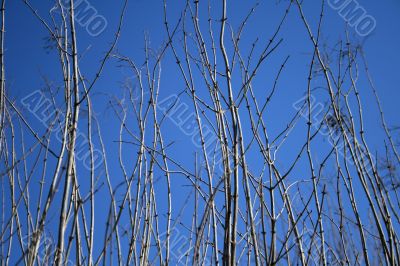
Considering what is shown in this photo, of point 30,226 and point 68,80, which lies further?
point 30,226

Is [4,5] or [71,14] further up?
[4,5]

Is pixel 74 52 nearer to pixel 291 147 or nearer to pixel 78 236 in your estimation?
pixel 78 236

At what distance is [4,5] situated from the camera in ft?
5.09

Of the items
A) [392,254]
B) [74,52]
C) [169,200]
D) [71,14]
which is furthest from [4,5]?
[392,254]

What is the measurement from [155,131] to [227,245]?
83 centimetres

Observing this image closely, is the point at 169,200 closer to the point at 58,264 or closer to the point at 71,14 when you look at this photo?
the point at 58,264

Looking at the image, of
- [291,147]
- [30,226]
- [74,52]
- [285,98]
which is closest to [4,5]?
[74,52]

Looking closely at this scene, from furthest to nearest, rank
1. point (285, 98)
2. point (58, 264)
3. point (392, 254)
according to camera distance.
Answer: point (285, 98) → point (392, 254) → point (58, 264)

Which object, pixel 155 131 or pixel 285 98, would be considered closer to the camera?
pixel 155 131

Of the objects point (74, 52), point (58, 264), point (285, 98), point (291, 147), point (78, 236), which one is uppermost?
point (285, 98)

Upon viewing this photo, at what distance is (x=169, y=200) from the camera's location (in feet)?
5.70

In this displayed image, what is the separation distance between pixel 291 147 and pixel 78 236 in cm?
3039

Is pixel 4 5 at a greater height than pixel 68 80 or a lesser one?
greater

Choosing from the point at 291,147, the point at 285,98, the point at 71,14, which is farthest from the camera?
the point at 285,98
